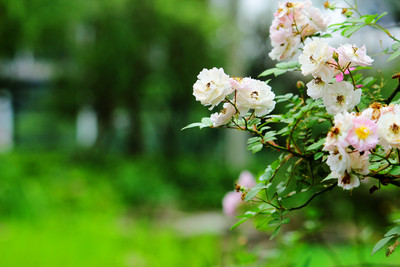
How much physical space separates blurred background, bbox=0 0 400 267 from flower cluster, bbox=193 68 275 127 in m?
1.75

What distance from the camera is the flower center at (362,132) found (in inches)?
27.0

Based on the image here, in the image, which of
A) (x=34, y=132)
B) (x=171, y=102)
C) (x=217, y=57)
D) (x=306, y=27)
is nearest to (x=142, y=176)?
(x=171, y=102)

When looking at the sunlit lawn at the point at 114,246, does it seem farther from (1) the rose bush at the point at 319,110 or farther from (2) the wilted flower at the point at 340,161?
(2) the wilted flower at the point at 340,161

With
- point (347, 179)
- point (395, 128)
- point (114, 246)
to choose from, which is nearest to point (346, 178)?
point (347, 179)

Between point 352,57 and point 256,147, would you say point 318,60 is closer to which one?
point 352,57

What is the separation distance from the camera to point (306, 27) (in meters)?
0.94

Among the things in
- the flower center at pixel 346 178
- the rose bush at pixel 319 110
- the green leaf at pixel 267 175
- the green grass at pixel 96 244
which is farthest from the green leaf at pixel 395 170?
the green grass at pixel 96 244

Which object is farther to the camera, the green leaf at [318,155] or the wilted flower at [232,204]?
the wilted flower at [232,204]

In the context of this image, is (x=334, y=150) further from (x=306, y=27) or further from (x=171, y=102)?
(x=171, y=102)

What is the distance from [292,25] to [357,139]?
0.34 m

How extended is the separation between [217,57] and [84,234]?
396 cm

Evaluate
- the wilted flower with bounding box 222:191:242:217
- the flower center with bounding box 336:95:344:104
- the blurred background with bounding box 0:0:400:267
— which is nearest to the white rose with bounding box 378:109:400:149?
the flower center with bounding box 336:95:344:104

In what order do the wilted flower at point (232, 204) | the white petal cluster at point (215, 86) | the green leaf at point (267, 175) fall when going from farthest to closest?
the wilted flower at point (232, 204) → the green leaf at point (267, 175) → the white petal cluster at point (215, 86)

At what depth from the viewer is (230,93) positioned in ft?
2.67
